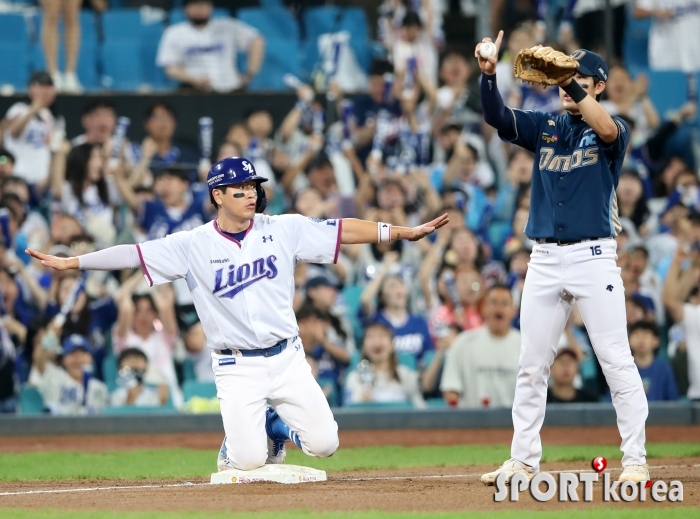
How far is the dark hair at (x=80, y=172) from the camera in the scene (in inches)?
521

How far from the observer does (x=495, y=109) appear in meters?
6.69

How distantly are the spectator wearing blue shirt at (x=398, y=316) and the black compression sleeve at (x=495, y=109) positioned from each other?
5.14m

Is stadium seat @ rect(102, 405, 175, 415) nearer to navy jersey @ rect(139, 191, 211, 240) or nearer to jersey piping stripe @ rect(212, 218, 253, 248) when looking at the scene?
navy jersey @ rect(139, 191, 211, 240)

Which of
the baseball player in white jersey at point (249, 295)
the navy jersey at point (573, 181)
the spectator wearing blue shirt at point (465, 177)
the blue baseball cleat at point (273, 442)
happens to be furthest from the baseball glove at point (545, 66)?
the spectator wearing blue shirt at point (465, 177)

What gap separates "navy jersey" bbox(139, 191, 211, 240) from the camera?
1280cm

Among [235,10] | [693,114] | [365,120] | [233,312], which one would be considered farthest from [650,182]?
[233,312]

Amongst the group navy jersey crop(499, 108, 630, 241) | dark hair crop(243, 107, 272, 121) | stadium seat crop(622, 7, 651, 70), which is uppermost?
stadium seat crop(622, 7, 651, 70)

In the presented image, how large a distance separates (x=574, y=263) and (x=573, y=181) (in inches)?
17.9

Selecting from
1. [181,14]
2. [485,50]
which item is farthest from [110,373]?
[485,50]

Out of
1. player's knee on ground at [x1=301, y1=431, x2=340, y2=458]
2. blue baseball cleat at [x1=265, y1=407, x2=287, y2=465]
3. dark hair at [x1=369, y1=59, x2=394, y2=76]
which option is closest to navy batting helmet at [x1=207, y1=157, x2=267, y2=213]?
blue baseball cleat at [x1=265, y1=407, x2=287, y2=465]

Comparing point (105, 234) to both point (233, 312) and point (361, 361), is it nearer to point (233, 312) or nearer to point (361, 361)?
point (361, 361)

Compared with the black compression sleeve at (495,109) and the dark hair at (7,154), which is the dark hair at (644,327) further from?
the dark hair at (7,154)

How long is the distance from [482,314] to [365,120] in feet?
11.8

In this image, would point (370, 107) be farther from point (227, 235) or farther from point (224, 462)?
point (224, 462)
